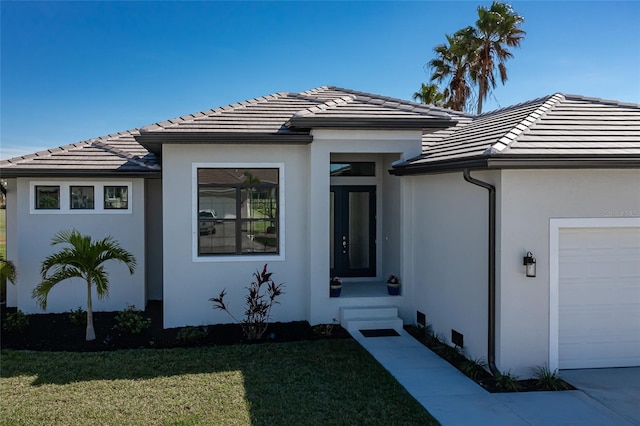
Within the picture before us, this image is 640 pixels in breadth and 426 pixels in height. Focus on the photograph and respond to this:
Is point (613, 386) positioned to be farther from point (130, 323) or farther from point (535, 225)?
point (130, 323)

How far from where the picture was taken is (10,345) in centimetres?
862

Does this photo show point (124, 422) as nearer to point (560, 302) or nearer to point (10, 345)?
point (10, 345)

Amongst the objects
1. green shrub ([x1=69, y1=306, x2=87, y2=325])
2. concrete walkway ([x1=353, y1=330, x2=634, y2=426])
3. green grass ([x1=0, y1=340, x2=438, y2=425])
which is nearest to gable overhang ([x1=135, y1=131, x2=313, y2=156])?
green grass ([x1=0, y1=340, x2=438, y2=425])

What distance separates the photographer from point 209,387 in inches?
250

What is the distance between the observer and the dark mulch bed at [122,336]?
28.0 feet

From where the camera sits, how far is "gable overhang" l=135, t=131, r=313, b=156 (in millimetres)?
8906

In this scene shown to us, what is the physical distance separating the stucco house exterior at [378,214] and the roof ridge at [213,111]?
0.18 feet

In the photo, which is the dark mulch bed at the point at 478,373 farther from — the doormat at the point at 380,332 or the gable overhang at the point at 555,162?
the gable overhang at the point at 555,162

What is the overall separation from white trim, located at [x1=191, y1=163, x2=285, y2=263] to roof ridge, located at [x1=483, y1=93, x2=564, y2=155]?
4.57 metres

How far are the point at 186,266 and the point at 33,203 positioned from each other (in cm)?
431

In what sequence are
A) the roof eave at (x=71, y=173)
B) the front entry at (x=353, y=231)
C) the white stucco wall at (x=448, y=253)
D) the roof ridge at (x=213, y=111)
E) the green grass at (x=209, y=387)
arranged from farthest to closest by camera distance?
the front entry at (x=353, y=231), the roof eave at (x=71, y=173), the roof ridge at (x=213, y=111), the white stucco wall at (x=448, y=253), the green grass at (x=209, y=387)

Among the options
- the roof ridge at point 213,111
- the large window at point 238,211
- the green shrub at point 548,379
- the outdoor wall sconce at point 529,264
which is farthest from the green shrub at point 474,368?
the roof ridge at point 213,111

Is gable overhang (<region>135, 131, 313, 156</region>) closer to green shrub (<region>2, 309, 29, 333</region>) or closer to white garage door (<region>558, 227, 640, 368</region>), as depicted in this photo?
green shrub (<region>2, 309, 29, 333</region>)

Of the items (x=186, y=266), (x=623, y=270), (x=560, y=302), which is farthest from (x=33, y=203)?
(x=623, y=270)
